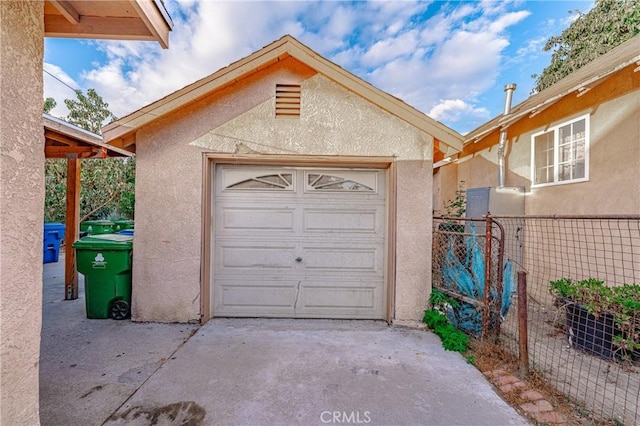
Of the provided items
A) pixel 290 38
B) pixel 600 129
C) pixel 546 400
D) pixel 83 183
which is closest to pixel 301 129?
pixel 290 38

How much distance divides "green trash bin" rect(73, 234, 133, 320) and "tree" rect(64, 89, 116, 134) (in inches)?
483

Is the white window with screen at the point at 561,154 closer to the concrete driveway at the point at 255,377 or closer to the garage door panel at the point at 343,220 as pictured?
the garage door panel at the point at 343,220

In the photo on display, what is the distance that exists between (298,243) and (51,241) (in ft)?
29.5

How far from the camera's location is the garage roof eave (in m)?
4.26

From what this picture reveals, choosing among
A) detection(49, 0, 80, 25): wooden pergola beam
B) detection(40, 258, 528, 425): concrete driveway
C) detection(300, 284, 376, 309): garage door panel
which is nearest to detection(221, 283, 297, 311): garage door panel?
detection(300, 284, 376, 309): garage door panel

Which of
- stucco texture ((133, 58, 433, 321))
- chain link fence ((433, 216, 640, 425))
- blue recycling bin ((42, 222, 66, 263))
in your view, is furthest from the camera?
blue recycling bin ((42, 222, 66, 263))

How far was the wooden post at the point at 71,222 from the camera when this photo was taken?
18.4ft

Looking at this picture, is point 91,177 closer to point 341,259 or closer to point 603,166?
point 341,259

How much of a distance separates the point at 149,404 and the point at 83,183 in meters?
14.0

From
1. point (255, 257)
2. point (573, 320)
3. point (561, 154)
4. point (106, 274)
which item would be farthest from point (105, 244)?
point (561, 154)

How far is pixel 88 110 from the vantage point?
13789 mm

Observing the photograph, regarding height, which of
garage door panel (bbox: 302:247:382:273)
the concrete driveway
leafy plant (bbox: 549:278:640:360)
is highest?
garage door panel (bbox: 302:247:382:273)

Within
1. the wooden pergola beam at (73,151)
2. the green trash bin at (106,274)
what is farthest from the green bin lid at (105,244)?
the wooden pergola beam at (73,151)

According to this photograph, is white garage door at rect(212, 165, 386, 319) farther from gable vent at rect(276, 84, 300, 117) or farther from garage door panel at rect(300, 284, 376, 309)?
gable vent at rect(276, 84, 300, 117)
